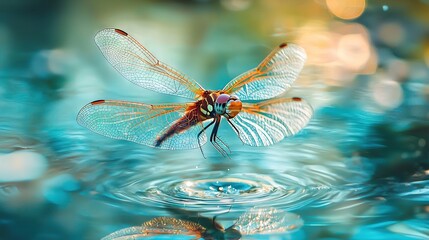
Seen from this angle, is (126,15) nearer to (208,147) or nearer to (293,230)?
(208,147)

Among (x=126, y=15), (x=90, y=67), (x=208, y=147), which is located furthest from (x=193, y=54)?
(x=208, y=147)

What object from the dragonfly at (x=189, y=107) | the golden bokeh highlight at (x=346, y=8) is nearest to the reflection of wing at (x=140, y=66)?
the dragonfly at (x=189, y=107)

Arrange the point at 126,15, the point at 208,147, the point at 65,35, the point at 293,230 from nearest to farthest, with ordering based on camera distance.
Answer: the point at 293,230
the point at 208,147
the point at 65,35
the point at 126,15

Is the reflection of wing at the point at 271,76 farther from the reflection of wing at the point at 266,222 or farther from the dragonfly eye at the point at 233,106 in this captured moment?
the reflection of wing at the point at 266,222

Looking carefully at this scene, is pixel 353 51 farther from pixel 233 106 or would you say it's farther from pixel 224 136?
pixel 233 106

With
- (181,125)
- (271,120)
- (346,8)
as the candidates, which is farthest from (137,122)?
(346,8)

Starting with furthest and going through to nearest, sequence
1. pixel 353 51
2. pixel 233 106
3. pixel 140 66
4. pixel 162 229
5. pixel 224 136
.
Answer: pixel 353 51 < pixel 224 136 < pixel 140 66 < pixel 233 106 < pixel 162 229
